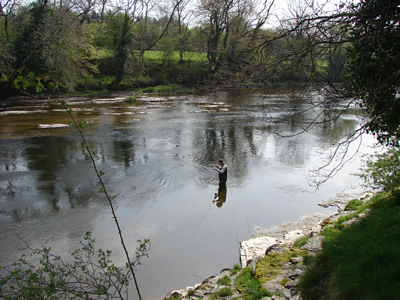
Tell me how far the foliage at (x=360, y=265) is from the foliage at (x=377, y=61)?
203cm

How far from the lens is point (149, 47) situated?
5.42 m

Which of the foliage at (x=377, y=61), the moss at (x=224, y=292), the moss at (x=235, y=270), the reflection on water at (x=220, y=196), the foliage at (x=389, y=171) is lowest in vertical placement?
the reflection on water at (x=220, y=196)

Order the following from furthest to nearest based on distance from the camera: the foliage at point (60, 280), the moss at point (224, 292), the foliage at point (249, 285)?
the moss at point (224, 292)
the foliage at point (249, 285)
the foliage at point (60, 280)

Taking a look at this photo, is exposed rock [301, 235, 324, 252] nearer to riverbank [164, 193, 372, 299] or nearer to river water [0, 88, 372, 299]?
riverbank [164, 193, 372, 299]

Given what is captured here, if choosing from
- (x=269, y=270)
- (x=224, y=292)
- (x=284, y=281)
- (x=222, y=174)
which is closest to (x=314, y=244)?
(x=269, y=270)

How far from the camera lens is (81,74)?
137 ft

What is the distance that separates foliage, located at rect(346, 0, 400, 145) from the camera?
16.8 ft

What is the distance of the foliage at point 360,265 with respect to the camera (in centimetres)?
369

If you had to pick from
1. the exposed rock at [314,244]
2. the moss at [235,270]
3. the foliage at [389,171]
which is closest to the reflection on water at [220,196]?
the moss at [235,270]

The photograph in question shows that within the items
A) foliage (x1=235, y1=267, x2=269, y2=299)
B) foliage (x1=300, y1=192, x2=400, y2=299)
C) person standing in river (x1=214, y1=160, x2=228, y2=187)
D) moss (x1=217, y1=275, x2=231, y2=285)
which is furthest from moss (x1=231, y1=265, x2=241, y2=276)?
person standing in river (x1=214, y1=160, x2=228, y2=187)

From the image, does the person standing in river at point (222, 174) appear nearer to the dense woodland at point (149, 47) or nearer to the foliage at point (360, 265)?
the dense woodland at point (149, 47)

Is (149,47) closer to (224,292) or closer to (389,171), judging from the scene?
(224,292)

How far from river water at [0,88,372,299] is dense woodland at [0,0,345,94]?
2.66 ft

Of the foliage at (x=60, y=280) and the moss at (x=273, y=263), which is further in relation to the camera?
the moss at (x=273, y=263)
